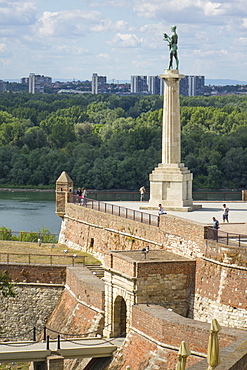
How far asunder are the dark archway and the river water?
32.2 metres

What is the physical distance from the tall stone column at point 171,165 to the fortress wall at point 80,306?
5.60 m

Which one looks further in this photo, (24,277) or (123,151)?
(123,151)

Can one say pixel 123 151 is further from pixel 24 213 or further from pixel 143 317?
pixel 143 317

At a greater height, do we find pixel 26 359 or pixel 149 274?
pixel 149 274

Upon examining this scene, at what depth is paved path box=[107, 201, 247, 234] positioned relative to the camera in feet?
112

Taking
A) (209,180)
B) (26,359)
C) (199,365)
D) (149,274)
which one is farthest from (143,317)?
(209,180)

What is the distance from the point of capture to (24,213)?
7575cm

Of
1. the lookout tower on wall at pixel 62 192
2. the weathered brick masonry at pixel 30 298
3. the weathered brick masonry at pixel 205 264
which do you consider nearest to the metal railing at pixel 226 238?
the weathered brick masonry at pixel 205 264

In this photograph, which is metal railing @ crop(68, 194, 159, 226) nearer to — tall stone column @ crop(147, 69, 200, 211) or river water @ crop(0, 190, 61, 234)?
tall stone column @ crop(147, 69, 200, 211)

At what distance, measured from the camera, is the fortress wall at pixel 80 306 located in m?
31.4

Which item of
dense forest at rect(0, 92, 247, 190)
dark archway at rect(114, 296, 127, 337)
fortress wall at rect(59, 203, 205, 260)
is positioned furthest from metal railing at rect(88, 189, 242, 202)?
dense forest at rect(0, 92, 247, 190)

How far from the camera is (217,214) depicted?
127 feet

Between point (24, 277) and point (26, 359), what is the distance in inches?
346

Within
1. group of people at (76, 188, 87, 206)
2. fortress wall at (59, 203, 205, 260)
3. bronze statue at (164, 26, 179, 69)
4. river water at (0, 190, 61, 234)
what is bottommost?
river water at (0, 190, 61, 234)
